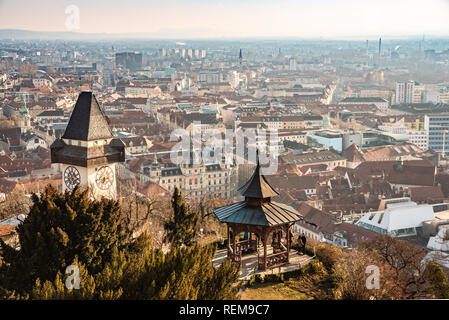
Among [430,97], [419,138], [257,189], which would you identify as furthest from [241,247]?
[430,97]

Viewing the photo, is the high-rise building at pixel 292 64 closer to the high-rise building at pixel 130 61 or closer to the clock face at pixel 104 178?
the high-rise building at pixel 130 61

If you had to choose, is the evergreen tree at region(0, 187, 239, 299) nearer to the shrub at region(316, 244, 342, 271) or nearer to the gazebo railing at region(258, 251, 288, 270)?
the gazebo railing at region(258, 251, 288, 270)

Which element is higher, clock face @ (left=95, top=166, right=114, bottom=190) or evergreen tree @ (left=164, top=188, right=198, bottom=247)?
clock face @ (left=95, top=166, right=114, bottom=190)

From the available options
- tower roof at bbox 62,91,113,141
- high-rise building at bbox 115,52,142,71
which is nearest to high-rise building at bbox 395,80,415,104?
high-rise building at bbox 115,52,142,71

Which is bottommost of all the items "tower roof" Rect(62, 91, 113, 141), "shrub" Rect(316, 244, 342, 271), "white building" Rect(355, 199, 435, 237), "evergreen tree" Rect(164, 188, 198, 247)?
"white building" Rect(355, 199, 435, 237)

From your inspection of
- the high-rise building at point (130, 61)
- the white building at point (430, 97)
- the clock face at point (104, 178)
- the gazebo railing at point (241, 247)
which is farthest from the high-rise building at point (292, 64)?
the gazebo railing at point (241, 247)

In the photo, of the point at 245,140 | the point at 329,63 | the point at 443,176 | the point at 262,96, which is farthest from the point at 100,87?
the point at 329,63
